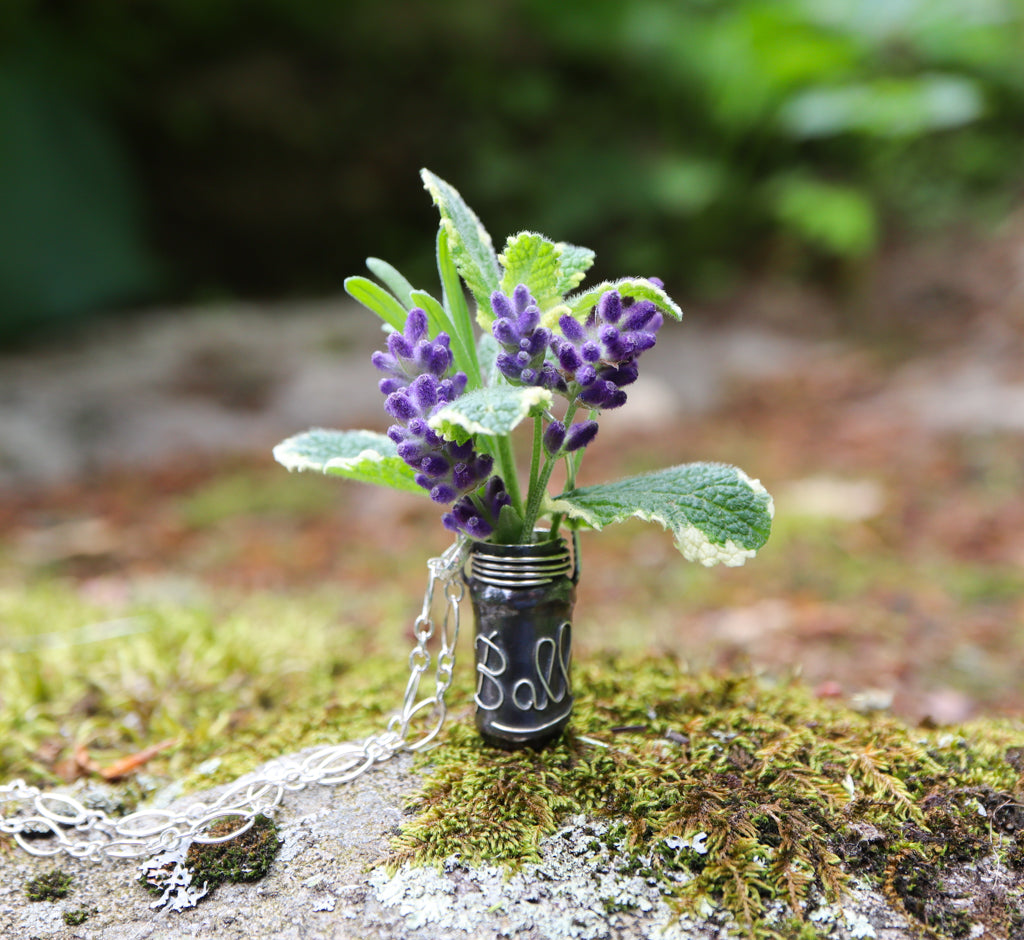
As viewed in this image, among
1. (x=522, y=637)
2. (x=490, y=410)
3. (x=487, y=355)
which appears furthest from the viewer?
(x=487, y=355)

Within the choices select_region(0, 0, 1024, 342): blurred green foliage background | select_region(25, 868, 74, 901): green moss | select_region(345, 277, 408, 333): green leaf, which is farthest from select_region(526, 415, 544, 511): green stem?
select_region(0, 0, 1024, 342): blurred green foliage background

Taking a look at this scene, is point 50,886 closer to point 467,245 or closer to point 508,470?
point 508,470

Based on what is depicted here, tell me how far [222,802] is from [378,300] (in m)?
0.79

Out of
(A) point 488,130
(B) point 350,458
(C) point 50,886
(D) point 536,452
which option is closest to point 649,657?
(D) point 536,452

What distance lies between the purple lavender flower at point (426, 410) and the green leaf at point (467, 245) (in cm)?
11

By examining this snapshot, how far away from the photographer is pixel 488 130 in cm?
640

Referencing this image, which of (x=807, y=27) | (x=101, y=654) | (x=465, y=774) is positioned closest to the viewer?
(x=465, y=774)

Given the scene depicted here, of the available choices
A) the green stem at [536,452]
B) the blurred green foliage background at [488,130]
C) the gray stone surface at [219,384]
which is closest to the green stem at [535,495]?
the green stem at [536,452]

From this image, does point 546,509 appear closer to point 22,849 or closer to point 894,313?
point 22,849

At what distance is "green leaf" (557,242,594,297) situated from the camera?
1207 millimetres

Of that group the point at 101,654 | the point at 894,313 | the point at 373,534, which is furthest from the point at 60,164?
the point at 894,313

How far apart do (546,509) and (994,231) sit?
568cm

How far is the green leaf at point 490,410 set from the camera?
3.23 feet

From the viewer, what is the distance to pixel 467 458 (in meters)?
1.15
